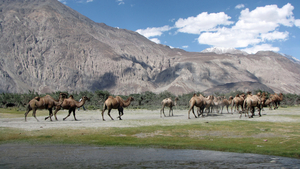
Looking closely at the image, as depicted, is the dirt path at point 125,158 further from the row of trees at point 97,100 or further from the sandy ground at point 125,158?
the row of trees at point 97,100

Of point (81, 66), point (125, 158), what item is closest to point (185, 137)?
point (125, 158)

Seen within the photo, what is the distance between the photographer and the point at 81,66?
154375 millimetres

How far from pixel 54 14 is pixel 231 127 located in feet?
585

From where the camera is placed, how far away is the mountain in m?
141

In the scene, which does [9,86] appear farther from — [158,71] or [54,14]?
[158,71]

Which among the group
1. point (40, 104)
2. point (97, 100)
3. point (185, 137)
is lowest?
point (185, 137)

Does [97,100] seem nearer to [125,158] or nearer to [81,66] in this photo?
[125,158]

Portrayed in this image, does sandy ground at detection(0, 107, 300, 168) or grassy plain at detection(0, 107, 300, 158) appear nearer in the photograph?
sandy ground at detection(0, 107, 300, 168)

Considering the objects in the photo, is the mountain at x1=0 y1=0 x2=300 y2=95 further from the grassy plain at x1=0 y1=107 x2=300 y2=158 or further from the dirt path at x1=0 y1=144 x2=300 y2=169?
the dirt path at x1=0 y1=144 x2=300 y2=169

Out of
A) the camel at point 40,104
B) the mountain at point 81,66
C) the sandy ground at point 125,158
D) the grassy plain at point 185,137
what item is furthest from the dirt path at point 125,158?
the mountain at point 81,66

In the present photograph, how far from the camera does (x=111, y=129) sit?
15.7 metres

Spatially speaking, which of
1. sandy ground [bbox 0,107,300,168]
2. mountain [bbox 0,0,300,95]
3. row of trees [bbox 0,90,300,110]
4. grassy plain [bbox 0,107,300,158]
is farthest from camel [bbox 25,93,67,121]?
mountain [bbox 0,0,300,95]

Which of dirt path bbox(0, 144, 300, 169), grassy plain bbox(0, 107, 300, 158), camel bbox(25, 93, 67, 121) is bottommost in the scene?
Answer: dirt path bbox(0, 144, 300, 169)

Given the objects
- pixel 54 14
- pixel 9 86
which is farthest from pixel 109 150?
pixel 54 14
